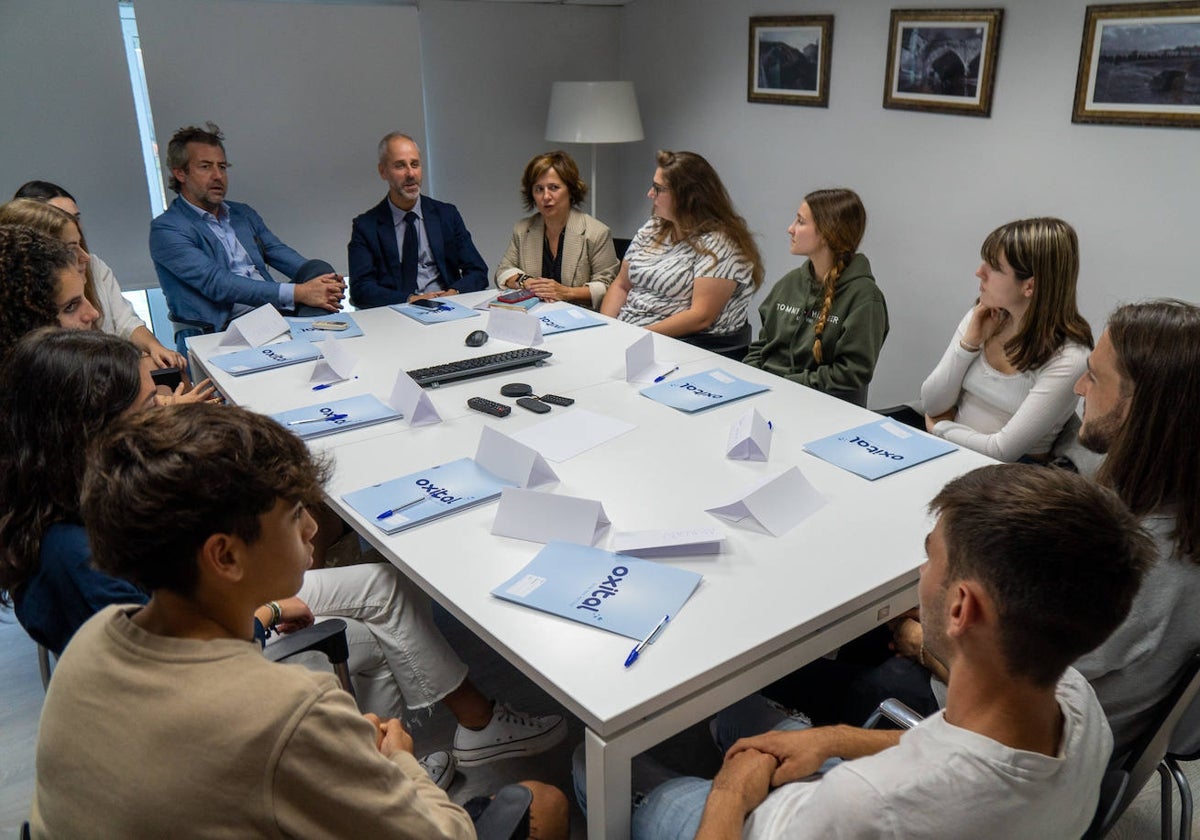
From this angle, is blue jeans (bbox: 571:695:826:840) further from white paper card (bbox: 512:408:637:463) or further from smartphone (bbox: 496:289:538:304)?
smartphone (bbox: 496:289:538:304)

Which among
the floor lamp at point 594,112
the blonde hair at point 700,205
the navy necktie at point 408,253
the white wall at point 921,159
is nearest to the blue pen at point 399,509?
the blonde hair at point 700,205

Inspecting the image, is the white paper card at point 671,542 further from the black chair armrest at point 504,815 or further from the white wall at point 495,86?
the white wall at point 495,86

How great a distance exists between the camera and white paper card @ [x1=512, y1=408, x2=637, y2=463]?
2.01 m

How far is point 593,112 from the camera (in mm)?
4586

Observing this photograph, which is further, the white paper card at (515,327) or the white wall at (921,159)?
the white wall at (921,159)

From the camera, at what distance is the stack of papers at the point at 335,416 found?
2123mm

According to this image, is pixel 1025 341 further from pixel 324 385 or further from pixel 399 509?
pixel 324 385

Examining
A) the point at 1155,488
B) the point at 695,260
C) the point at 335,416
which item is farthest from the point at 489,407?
the point at 1155,488

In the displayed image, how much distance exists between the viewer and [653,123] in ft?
16.7

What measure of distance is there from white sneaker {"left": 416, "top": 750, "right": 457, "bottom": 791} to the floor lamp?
3479 mm

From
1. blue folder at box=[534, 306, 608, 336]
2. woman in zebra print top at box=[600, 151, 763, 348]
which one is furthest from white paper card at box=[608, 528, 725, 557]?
woman in zebra print top at box=[600, 151, 763, 348]

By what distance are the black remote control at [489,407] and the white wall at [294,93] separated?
2789 mm

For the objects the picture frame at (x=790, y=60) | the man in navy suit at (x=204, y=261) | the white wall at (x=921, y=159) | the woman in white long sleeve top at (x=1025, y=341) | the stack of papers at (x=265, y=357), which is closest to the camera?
the woman in white long sleeve top at (x=1025, y=341)

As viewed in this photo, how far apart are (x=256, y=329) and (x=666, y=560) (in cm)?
196
